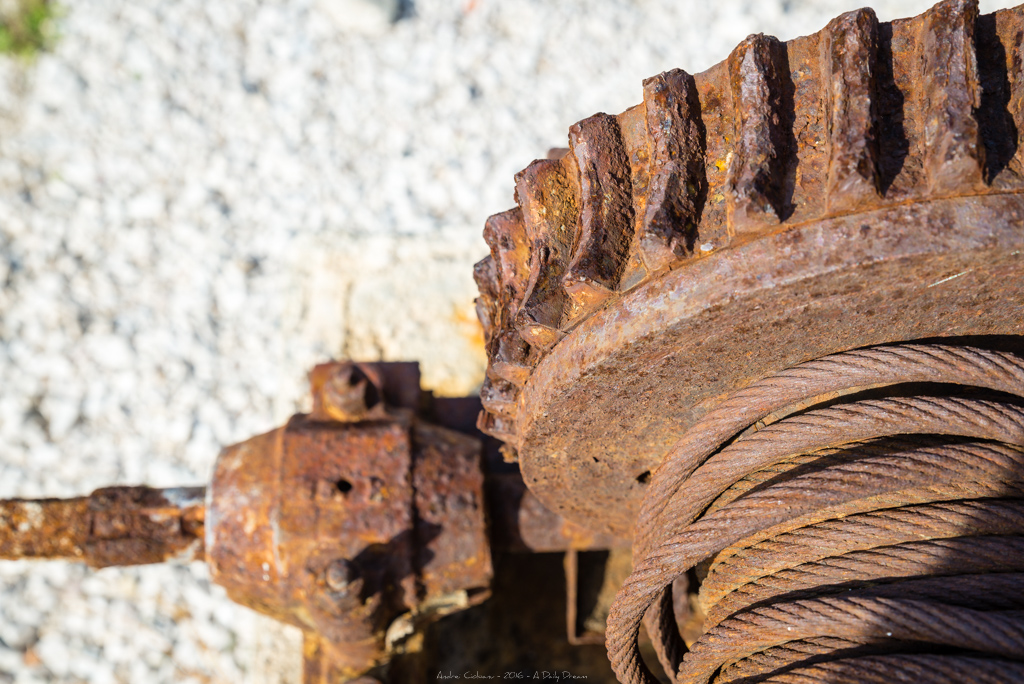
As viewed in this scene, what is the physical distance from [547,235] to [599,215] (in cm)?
11

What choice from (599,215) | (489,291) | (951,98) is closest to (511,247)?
(489,291)

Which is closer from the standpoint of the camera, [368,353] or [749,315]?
[749,315]

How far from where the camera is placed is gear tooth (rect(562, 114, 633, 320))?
3.64ft

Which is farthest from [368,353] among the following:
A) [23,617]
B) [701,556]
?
[701,556]

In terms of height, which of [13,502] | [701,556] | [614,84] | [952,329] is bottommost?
[701,556]

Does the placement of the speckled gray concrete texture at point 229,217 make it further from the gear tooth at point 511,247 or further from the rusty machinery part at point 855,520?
the rusty machinery part at point 855,520

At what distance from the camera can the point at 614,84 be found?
317 centimetres

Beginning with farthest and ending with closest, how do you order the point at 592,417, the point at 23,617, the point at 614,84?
the point at 614,84
the point at 23,617
the point at 592,417

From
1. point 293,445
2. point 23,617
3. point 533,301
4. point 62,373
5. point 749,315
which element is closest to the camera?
point 749,315

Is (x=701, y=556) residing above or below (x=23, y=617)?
above

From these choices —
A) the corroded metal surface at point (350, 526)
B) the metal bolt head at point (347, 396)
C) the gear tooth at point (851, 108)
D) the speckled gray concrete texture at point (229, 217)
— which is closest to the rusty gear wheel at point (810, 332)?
the gear tooth at point (851, 108)

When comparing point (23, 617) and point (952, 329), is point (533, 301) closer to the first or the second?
point (952, 329)

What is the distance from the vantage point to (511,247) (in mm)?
1312

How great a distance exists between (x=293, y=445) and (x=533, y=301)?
748mm
